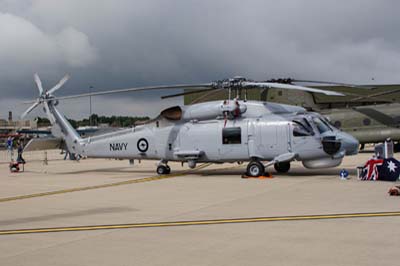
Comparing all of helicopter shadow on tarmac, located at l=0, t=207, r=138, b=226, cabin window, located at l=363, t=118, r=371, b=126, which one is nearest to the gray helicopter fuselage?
helicopter shadow on tarmac, located at l=0, t=207, r=138, b=226

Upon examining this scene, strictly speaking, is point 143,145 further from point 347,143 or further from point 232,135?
point 347,143

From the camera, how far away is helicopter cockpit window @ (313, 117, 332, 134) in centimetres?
1677

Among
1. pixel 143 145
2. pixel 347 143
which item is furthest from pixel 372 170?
pixel 143 145

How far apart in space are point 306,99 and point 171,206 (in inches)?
821

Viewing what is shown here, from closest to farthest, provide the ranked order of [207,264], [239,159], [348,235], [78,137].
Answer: [207,264] < [348,235] < [239,159] < [78,137]

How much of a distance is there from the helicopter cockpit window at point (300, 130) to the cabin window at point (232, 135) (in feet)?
6.81

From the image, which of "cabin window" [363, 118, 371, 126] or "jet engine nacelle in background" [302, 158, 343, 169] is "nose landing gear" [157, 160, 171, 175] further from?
"cabin window" [363, 118, 371, 126]

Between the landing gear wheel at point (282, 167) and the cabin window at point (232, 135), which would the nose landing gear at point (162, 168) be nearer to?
the cabin window at point (232, 135)

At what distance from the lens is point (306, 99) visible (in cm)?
2969

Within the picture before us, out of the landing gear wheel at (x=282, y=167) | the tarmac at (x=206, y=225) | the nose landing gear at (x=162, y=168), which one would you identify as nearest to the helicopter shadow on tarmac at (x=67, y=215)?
the tarmac at (x=206, y=225)

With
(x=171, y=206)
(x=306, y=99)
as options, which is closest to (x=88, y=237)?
(x=171, y=206)

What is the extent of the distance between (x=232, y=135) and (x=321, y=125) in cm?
332

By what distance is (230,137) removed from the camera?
17703mm

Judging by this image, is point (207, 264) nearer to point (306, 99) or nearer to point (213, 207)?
point (213, 207)
